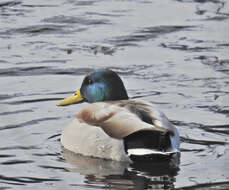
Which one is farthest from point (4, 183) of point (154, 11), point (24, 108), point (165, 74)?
point (154, 11)

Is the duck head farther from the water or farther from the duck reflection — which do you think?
the duck reflection

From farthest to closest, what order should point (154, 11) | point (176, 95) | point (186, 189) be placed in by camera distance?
1. point (154, 11)
2. point (176, 95)
3. point (186, 189)

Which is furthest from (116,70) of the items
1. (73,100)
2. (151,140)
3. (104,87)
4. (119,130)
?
(151,140)

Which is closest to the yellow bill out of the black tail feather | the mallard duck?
the mallard duck

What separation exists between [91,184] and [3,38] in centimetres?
620

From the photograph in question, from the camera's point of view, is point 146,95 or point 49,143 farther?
point 146,95

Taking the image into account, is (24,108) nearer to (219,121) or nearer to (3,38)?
(219,121)

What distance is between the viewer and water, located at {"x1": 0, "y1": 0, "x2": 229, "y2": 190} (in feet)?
28.0

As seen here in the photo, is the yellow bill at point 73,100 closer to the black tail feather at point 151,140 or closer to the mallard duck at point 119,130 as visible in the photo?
the mallard duck at point 119,130

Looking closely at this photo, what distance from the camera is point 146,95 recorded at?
1123cm

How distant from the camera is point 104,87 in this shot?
32.5 ft

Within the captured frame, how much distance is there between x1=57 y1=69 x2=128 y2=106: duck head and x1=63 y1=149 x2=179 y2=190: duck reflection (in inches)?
38.8

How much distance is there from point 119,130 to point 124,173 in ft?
1.40

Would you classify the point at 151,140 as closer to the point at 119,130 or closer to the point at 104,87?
the point at 119,130
